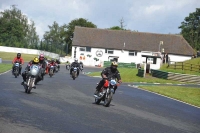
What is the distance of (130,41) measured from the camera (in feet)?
316

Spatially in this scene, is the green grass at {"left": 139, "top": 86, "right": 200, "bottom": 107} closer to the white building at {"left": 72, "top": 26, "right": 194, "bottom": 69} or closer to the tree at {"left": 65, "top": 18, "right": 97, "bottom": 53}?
the white building at {"left": 72, "top": 26, "right": 194, "bottom": 69}

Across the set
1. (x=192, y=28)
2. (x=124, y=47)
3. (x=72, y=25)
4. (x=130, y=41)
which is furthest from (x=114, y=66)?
(x=192, y=28)

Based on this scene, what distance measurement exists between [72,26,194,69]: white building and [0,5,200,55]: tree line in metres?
5.45

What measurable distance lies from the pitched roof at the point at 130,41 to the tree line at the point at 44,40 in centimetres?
526

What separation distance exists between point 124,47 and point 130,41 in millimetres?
2553

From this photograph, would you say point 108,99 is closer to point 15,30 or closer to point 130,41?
point 130,41

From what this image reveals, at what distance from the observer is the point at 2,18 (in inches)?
5487

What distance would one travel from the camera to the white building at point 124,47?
93.7 meters

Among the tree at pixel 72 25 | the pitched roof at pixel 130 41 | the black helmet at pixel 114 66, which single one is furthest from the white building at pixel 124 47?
the black helmet at pixel 114 66

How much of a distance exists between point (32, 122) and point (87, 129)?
1.38m

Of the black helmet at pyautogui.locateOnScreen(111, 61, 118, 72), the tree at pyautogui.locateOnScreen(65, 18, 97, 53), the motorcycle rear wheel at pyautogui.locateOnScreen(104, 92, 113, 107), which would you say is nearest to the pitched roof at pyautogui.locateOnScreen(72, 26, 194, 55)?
the tree at pyautogui.locateOnScreen(65, 18, 97, 53)

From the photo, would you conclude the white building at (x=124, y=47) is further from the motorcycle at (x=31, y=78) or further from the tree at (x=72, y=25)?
the motorcycle at (x=31, y=78)

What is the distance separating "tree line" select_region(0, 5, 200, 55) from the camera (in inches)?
3853

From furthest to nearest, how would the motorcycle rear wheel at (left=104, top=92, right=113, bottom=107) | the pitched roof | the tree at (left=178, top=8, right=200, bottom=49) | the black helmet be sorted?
the tree at (left=178, top=8, right=200, bottom=49) < the pitched roof < the black helmet < the motorcycle rear wheel at (left=104, top=92, right=113, bottom=107)
